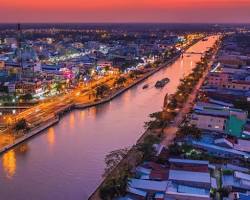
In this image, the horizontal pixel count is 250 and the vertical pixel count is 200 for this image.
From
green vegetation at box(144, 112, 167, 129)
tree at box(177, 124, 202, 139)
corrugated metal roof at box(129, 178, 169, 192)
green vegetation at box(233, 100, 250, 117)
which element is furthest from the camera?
green vegetation at box(233, 100, 250, 117)

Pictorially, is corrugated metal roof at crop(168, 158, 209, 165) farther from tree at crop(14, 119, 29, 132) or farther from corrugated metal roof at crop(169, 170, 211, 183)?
tree at crop(14, 119, 29, 132)

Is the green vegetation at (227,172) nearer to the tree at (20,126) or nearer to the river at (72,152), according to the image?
the river at (72,152)

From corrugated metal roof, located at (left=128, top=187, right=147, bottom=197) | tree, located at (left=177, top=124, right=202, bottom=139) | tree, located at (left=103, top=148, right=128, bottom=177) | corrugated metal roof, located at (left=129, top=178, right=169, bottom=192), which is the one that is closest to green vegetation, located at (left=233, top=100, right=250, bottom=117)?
tree, located at (left=177, top=124, right=202, bottom=139)

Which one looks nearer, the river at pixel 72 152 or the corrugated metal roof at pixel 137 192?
the corrugated metal roof at pixel 137 192

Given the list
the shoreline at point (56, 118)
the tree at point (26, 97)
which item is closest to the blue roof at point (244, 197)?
the shoreline at point (56, 118)

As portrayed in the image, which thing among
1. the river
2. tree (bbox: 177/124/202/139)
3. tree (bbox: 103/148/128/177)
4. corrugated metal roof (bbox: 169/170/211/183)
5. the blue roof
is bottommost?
the river

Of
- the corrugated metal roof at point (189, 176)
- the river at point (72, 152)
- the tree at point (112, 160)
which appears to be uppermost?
the corrugated metal roof at point (189, 176)

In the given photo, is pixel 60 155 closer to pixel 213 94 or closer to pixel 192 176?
pixel 192 176

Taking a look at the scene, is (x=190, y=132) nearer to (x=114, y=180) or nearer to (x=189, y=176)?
(x=189, y=176)

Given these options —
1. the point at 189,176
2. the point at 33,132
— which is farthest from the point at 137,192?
the point at 33,132
